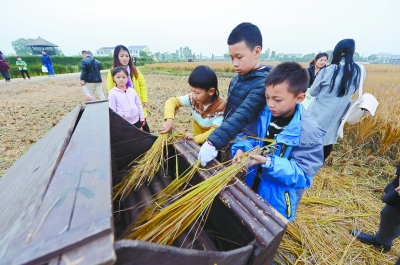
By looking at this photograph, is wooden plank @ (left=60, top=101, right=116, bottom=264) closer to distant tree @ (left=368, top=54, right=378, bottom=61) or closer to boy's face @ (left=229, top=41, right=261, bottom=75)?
boy's face @ (left=229, top=41, right=261, bottom=75)

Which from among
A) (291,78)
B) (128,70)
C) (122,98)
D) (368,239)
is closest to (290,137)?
(291,78)

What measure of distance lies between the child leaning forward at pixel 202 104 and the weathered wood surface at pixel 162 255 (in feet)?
3.88

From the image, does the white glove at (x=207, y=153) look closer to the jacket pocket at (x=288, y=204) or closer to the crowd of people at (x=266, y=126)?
the crowd of people at (x=266, y=126)

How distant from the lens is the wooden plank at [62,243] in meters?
0.47

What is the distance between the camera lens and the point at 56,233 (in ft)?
1.73

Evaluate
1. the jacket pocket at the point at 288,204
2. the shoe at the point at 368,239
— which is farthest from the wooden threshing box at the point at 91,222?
the shoe at the point at 368,239

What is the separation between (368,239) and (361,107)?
160 cm

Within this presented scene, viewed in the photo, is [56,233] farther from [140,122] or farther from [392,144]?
[392,144]

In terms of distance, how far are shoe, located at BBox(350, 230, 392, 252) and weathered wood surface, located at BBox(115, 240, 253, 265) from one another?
2.13 m

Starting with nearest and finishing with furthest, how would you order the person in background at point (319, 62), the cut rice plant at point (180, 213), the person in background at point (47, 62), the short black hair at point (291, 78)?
the cut rice plant at point (180, 213) → the short black hair at point (291, 78) → the person in background at point (319, 62) → the person in background at point (47, 62)

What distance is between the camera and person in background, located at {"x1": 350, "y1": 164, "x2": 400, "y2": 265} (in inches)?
63.3

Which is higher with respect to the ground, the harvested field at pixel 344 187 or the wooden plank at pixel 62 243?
the wooden plank at pixel 62 243

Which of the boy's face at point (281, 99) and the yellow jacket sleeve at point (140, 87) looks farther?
the yellow jacket sleeve at point (140, 87)

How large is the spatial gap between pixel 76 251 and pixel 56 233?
9cm
